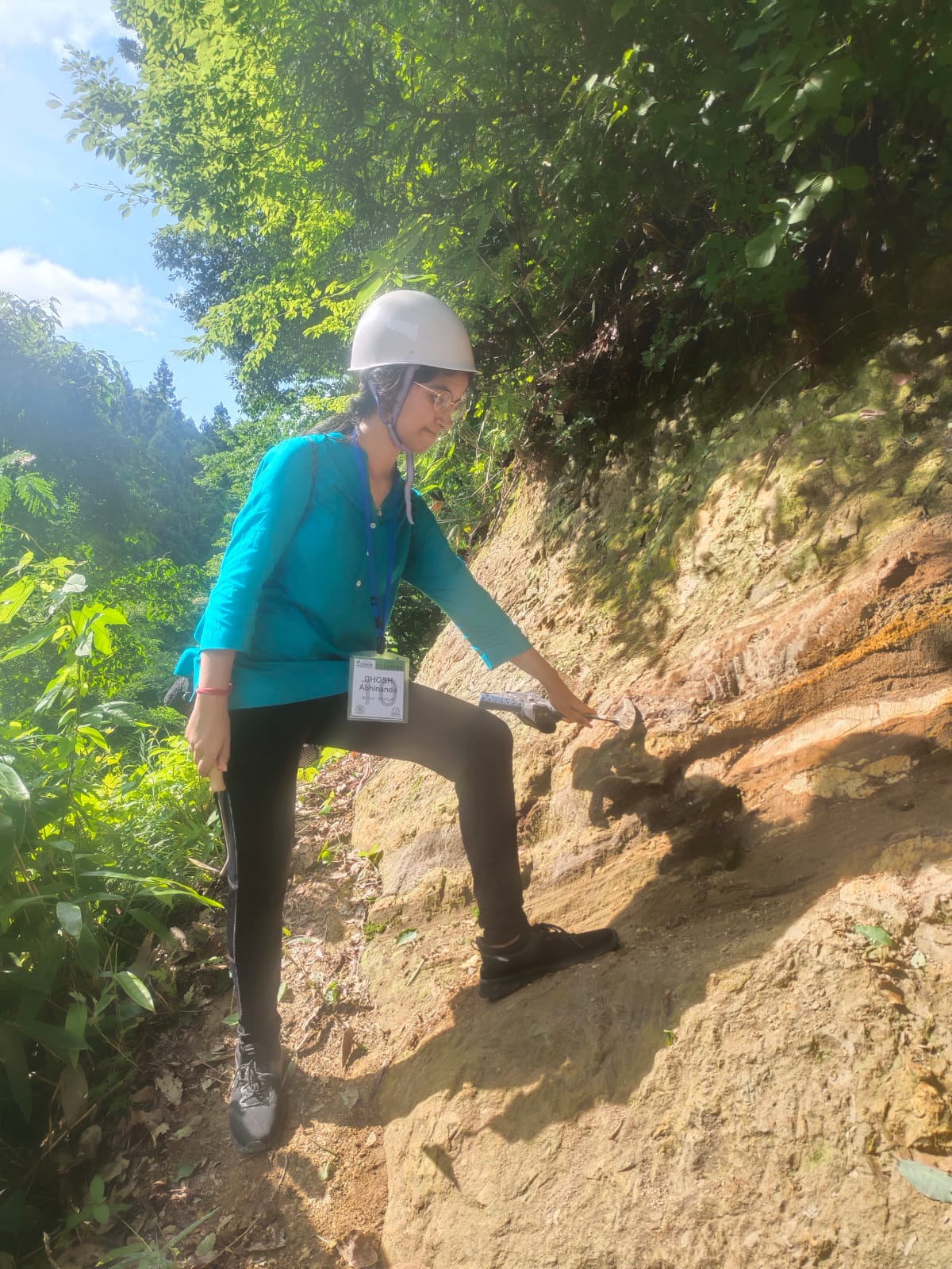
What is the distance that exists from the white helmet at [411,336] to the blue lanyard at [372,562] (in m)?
0.29

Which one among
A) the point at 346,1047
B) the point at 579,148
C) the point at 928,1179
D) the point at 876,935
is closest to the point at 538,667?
the point at 876,935

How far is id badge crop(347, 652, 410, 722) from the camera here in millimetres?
2172

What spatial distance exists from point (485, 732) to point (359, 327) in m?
1.34

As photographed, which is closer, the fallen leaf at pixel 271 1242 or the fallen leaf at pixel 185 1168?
the fallen leaf at pixel 271 1242

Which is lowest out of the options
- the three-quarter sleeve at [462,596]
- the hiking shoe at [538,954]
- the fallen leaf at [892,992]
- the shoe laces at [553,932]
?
the fallen leaf at [892,992]

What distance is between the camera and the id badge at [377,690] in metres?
2.17

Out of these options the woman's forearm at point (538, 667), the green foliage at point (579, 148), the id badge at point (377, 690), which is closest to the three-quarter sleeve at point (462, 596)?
the woman's forearm at point (538, 667)

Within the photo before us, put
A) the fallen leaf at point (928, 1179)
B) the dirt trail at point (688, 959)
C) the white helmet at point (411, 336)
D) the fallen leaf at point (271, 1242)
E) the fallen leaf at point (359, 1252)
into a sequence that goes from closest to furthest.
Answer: the fallen leaf at point (928, 1179) → the dirt trail at point (688, 959) → the fallen leaf at point (359, 1252) → the fallen leaf at point (271, 1242) → the white helmet at point (411, 336)

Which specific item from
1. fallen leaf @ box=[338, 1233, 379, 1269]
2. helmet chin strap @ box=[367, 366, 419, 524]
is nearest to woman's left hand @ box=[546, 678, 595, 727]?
helmet chin strap @ box=[367, 366, 419, 524]

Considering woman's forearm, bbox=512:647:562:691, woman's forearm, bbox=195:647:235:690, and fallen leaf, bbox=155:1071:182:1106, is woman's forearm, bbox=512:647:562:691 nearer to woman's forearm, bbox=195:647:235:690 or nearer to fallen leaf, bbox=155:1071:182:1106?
woman's forearm, bbox=195:647:235:690

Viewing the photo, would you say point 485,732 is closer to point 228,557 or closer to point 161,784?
point 228,557

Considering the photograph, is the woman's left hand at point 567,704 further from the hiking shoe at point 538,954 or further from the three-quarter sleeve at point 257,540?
the three-quarter sleeve at point 257,540

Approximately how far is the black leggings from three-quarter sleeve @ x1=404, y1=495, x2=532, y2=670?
34cm

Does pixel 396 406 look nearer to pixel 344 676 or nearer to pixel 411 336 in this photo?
pixel 411 336
